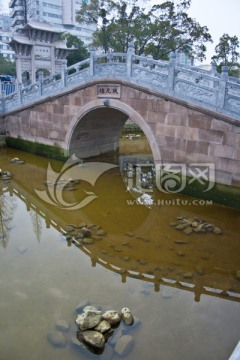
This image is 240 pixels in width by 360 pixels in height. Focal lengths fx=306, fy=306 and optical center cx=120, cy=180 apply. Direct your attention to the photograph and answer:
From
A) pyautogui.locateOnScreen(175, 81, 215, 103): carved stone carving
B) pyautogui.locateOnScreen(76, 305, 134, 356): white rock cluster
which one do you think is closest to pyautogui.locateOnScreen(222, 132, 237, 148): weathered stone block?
pyautogui.locateOnScreen(175, 81, 215, 103): carved stone carving

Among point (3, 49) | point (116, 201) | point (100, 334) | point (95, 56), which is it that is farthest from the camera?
point (3, 49)

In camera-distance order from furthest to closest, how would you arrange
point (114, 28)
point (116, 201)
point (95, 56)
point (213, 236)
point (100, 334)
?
point (114, 28) → point (95, 56) → point (116, 201) → point (213, 236) → point (100, 334)

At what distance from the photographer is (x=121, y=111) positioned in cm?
988

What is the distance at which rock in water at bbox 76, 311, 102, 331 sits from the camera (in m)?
3.94

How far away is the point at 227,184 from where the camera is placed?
7.57 metres

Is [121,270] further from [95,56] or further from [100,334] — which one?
[95,56]

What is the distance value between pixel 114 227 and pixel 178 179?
2.61 metres

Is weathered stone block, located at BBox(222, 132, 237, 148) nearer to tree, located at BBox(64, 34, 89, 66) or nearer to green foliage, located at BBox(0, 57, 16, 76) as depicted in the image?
tree, located at BBox(64, 34, 89, 66)

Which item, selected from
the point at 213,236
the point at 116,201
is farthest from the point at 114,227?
the point at 213,236

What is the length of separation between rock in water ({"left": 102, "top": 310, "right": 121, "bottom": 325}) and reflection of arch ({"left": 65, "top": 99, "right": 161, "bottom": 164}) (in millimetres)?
5333

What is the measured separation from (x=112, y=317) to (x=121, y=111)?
7.05 metres

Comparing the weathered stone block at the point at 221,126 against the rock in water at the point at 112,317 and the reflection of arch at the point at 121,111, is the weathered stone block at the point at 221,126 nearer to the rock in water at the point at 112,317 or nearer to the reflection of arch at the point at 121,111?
the reflection of arch at the point at 121,111

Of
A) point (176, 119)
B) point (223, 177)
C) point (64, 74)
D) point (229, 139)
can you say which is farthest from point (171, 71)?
point (64, 74)

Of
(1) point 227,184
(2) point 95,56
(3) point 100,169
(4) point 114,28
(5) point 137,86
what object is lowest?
(3) point 100,169
